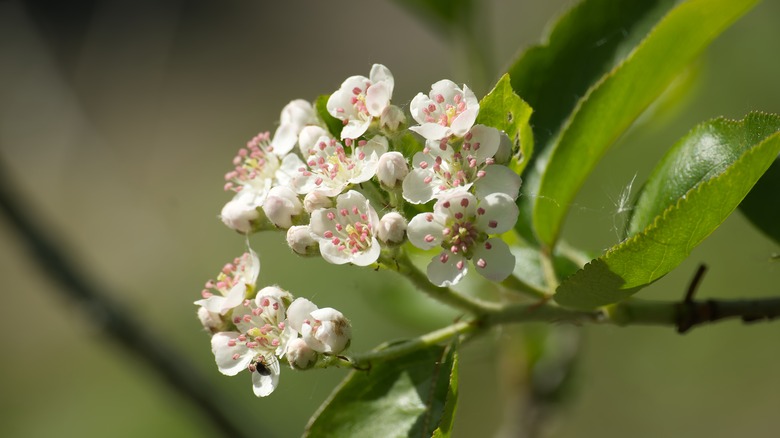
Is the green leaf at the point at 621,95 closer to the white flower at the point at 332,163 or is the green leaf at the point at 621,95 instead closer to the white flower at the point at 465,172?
the white flower at the point at 465,172

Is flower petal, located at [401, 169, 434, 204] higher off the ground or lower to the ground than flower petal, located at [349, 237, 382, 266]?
higher

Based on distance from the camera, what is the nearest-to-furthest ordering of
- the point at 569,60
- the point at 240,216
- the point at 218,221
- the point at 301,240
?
the point at 301,240
the point at 240,216
the point at 569,60
the point at 218,221

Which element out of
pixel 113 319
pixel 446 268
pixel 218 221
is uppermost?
pixel 446 268

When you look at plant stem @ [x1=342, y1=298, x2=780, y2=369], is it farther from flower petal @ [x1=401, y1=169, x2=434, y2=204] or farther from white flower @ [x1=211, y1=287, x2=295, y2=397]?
flower petal @ [x1=401, y1=169, x2=434, y2=204]

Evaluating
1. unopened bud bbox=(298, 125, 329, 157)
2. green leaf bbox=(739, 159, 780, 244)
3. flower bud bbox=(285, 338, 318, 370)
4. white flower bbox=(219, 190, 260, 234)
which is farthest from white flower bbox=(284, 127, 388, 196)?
green leaf bbox=(739, 159, 780, 244)

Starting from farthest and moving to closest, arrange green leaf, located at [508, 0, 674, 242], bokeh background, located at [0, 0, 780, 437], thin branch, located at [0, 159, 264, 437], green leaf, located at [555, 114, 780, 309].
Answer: bokeh background, located at [0, 0, 780, 437] < thin branch, located at [0, 159, 264, 437] < green leaf, located at [508, 0, 674, 242] < green leaf, located at [555, 114, 780, 309]

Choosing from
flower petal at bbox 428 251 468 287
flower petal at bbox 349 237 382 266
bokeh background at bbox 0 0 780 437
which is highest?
flower petal at bbox 349 237 382 266

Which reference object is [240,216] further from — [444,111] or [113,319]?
[113,319]

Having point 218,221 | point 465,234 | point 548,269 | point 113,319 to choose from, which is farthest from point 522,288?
point 218,221
